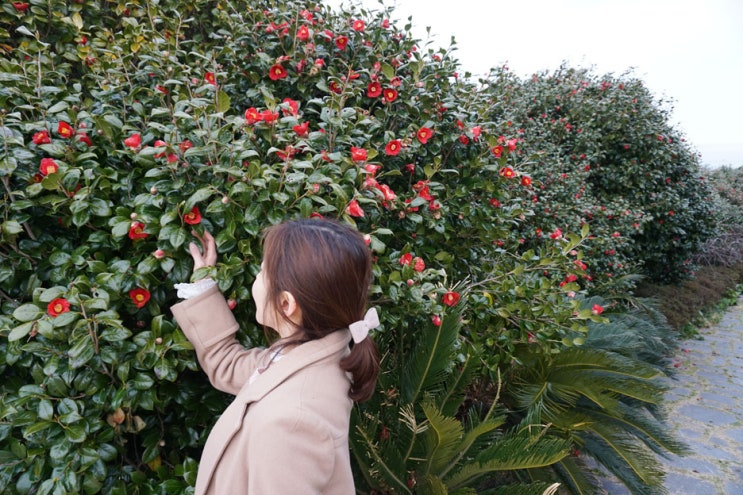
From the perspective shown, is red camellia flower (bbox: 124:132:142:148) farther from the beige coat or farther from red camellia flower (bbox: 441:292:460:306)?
red camellia flower (bbox: 441:292:460:306)

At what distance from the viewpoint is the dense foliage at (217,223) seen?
106 centimetres

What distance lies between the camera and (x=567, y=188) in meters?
4.34

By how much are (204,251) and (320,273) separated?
42 cm

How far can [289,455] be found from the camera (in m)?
0.81

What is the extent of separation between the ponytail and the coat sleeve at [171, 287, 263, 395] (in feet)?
0.88

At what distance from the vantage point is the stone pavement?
2.71 meters

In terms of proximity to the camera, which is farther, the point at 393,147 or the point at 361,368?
the point at 393,147

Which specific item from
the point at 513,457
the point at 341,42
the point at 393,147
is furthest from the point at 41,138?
the point at 513,457

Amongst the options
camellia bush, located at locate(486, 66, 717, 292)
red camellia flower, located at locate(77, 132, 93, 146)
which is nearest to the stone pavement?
camellia bush, located at locate(486, 66, 717, 292)

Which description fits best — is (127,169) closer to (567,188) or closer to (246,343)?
(246,343)

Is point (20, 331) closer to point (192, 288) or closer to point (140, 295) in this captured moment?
point (140, 295)

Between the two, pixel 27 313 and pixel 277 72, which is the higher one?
pixel 277 72

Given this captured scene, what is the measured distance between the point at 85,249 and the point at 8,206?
8.3 inches

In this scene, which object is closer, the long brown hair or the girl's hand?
the long brown hair
